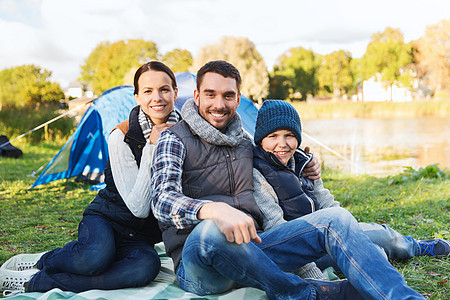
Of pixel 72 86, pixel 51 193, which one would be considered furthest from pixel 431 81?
pixel 72 86

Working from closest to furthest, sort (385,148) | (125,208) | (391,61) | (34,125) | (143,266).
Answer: (143,266), (125,208), (385,148), (34,125), (391,61)

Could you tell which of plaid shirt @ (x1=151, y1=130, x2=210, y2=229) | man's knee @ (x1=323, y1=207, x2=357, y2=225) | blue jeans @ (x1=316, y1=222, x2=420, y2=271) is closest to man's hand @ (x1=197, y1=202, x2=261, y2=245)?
plaid shirt @ (x1=151, y1=130, x2=210, y2=229)

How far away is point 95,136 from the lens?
20.6ft

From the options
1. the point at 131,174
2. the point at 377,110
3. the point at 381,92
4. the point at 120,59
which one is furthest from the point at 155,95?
the point at 381,92

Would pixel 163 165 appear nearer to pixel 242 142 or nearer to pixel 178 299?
pixel 242 142

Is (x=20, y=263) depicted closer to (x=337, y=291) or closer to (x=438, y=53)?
(x=337, y=291)

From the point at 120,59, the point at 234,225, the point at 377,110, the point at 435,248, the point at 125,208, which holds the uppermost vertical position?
the point at 120,59

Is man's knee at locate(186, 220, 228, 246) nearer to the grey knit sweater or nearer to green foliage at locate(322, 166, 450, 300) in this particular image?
the grey knit sweater

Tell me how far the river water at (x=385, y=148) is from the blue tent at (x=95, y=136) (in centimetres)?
267

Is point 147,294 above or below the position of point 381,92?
below

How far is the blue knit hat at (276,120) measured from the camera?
235cm

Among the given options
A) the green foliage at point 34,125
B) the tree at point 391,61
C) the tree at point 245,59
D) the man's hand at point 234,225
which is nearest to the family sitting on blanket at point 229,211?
the man's hand at point 234,225

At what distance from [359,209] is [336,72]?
178 feet

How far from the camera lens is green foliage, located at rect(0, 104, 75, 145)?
465 inches
